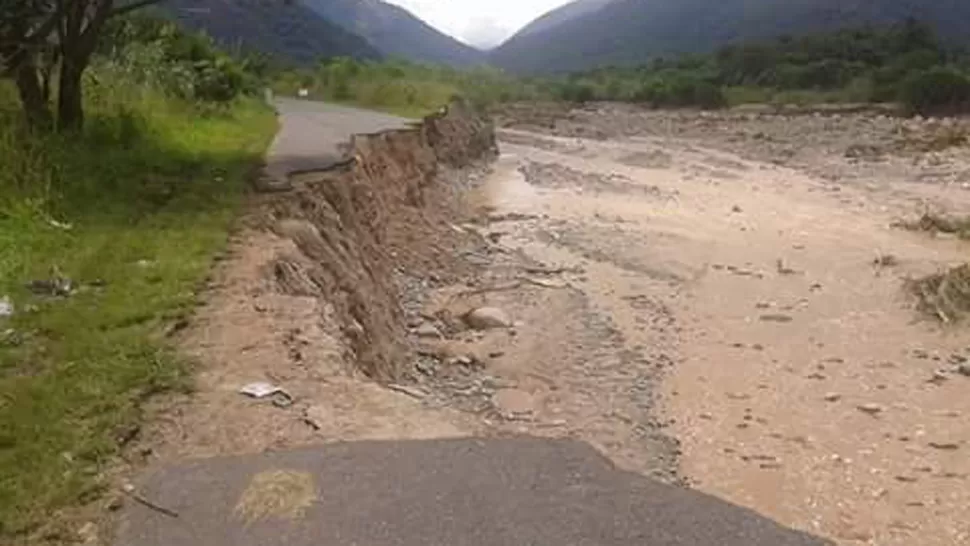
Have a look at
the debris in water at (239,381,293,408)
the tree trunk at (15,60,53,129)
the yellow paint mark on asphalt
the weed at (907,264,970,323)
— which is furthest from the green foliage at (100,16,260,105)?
the yellow paint mark on asphalt

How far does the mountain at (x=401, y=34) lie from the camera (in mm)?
126413

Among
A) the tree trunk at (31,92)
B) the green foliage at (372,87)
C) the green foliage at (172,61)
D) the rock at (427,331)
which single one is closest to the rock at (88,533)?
the rock at (427,331)

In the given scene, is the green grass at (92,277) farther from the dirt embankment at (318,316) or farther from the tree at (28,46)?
the tree at (28,46)

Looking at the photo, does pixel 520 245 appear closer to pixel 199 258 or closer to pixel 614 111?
pixel 199 258

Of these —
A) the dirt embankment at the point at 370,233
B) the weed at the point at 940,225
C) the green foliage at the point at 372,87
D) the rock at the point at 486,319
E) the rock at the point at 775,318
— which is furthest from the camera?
the green foliage at the point at 372,87

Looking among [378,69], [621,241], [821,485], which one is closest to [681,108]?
[378,69]

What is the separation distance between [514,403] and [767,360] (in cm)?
313

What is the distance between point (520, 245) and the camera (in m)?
20.0

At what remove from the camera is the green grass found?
19.6 feet

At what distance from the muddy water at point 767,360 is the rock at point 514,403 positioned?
6.8 inches

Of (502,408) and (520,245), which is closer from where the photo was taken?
(502,408)

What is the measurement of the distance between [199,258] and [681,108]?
63.3 metres

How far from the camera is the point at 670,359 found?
12508 millimetres

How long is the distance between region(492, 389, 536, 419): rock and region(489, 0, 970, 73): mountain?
324ft
